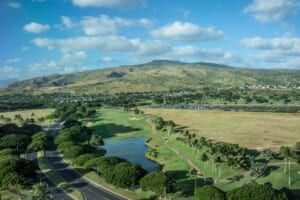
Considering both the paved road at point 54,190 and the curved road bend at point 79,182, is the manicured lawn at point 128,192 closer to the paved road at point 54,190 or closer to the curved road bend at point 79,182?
the curved road bend at point 79,182

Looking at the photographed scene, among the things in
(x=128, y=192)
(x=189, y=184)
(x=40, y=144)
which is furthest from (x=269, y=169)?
(x=40, y=144)

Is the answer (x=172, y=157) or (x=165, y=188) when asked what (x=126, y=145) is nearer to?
(x=172, y=157)

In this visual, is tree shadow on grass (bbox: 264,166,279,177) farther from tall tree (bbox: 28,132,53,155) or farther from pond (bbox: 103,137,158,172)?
tall tree (bbox: 28,132,53,155)

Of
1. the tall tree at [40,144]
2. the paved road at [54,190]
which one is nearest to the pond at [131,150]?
the tall tree at [40,144]

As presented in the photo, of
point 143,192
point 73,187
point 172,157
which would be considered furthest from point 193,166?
point 73,187

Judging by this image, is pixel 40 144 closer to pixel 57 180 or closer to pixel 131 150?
pixel 57 180

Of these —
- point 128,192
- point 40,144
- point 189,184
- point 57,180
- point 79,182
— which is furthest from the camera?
point 40,144
